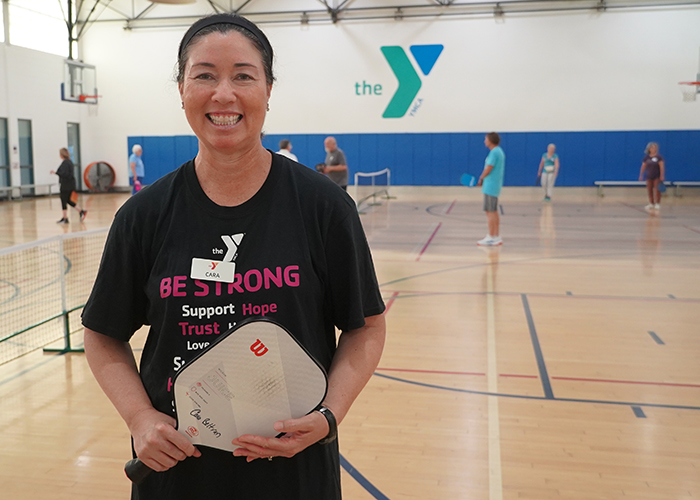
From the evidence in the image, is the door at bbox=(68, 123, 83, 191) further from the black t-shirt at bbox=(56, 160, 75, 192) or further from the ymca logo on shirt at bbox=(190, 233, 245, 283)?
the ymca logo on shirt at bbox=(190, 233, 245, 283)

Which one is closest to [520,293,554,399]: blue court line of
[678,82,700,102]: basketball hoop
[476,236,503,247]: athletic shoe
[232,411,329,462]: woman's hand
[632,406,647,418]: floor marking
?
[632,406,647,418]: floor marking

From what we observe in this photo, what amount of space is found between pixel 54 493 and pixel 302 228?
8.95ft

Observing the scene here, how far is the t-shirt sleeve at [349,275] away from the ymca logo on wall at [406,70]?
860 inches

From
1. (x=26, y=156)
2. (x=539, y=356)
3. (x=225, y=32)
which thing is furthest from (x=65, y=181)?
(x=225, y=32)

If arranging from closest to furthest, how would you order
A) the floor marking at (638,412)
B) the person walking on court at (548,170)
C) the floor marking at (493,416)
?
1. the floor marking at (493,416)
2. the floor marking at (638,412)
3. the person walking on court at (548,170)

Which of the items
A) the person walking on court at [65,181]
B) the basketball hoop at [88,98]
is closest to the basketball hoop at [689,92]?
the person walking on court at [65,181]

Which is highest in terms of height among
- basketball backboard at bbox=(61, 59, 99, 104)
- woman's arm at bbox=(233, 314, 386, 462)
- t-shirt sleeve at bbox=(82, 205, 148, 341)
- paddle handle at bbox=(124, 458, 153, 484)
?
basketball backboard at bbox=(61, 59, 99, 104)

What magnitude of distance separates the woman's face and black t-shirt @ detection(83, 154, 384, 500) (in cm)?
14

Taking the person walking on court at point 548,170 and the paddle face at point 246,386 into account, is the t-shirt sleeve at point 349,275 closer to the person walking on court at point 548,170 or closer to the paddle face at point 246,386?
the paddle face at point 246,386

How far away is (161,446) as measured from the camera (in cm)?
134

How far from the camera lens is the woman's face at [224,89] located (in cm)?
138

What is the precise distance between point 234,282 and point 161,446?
14.5 inches

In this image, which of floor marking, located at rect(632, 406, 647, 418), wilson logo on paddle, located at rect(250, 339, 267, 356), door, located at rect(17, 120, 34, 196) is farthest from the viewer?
door, located at rect(17, 120, 34, 196)

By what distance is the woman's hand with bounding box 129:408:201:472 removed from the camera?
1.34 m
